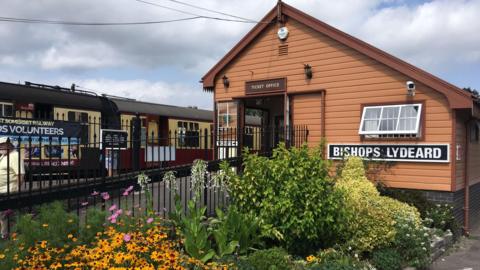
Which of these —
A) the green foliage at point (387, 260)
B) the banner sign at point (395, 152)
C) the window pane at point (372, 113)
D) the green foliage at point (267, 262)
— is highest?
the window pane at point (372, 113)

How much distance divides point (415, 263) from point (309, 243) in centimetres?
159

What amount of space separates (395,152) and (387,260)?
395cm

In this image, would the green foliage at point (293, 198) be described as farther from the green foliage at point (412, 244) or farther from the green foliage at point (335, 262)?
the green foliage at point (412, 244)

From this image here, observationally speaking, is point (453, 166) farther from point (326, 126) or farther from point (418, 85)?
point (326, 126)

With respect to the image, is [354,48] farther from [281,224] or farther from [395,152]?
[281,224]

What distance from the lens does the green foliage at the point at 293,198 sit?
19.3 ft

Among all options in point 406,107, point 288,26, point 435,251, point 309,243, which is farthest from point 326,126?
point 309,243

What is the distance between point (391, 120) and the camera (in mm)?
9406

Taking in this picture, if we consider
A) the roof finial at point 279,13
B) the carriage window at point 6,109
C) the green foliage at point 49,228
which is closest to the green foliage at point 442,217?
the roof finial at point 279,13

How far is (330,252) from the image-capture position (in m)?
5.78

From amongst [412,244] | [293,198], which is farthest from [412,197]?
[293,198]

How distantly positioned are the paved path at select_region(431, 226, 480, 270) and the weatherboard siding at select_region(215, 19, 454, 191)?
1258 mm

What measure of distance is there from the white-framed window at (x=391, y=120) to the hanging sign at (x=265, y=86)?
253cm

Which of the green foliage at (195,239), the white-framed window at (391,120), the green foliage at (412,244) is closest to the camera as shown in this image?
the green foliage at (195,239)
